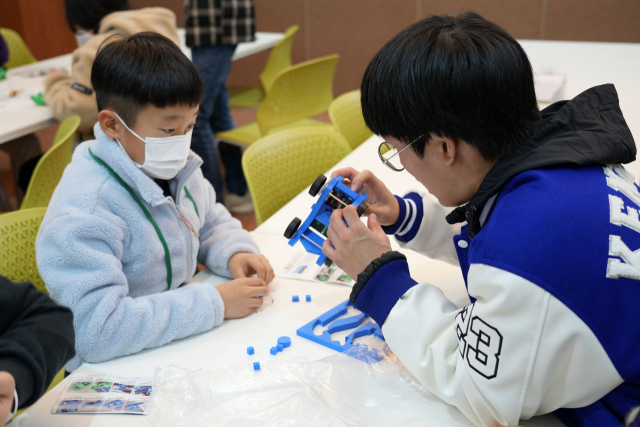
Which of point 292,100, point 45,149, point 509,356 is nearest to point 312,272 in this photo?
point 509,356

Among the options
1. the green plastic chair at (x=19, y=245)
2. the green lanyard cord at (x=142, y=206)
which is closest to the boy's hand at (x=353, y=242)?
the green lanyard cord at (x=142, y=206)

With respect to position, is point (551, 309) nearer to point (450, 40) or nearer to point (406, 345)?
point (406, 345)

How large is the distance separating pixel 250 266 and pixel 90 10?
6.57 feet

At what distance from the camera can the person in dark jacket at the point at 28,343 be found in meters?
0.81

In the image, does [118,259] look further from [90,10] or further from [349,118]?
[90,10]

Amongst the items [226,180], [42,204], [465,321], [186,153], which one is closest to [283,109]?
[226,180]

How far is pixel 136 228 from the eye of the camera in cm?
124

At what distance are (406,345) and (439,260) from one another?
54 cm

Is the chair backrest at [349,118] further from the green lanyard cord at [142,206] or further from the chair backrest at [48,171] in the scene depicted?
the green lanyard cord at [142,206]

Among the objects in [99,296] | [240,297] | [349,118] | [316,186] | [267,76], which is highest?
[316,186]

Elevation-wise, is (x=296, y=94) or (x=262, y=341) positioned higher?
(x=262, y=341)

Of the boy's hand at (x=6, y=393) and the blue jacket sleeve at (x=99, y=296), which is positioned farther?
the blue jacket sleeve at (x=99, y=296)

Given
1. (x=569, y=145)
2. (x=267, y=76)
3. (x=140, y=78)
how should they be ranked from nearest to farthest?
(x=569, y=145) → (x=140, y=78) → (x=267, y=76)

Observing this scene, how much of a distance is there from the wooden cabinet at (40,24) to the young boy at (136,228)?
5182 millimetres
